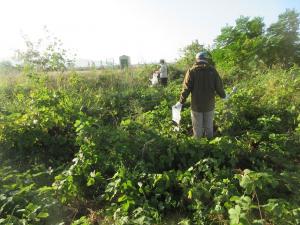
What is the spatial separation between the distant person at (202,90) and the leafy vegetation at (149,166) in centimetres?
53

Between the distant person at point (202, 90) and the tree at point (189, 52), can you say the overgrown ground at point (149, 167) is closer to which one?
the distant person at point (202, 90)

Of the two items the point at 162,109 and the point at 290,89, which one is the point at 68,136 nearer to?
the point at 162,109

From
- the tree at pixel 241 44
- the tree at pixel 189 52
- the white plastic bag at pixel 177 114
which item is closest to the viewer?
the white plastic bag at pixel 177 114

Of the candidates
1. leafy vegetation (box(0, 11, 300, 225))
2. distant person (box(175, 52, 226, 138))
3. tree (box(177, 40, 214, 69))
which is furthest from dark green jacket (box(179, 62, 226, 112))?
tree (box(177, 40, 214, 69))

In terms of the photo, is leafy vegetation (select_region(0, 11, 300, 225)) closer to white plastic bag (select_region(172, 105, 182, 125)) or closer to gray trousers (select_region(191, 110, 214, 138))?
white plastic bag (select_region(172, 105, 182, 125))

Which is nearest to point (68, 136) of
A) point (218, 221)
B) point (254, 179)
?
point (218, 221)

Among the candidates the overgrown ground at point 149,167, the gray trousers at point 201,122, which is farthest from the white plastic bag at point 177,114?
the gray trousers at point 201,122

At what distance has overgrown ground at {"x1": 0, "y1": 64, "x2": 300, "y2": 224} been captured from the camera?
12.1 feet

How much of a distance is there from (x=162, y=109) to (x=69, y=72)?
6008mm

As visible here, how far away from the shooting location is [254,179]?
3.26m

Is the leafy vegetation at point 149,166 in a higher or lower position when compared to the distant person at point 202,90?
lower

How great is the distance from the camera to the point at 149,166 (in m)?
4.79

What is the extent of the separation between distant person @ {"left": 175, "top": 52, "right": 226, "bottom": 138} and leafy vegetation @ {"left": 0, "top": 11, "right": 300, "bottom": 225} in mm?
525

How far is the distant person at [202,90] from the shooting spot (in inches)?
238
